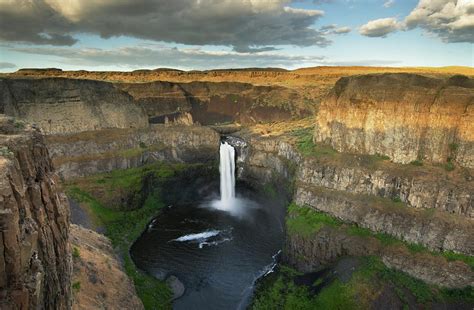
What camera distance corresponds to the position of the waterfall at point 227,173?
167 feet

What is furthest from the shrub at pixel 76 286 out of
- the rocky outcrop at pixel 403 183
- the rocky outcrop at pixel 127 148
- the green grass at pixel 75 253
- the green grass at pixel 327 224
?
the rocky outcrop at pixel 127 148

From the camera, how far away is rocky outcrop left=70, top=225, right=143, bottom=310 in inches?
827

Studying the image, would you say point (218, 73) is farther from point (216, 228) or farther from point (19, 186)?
point (19, 186)

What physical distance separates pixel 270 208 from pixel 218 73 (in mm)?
73918

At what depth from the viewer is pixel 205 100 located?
7662 cm

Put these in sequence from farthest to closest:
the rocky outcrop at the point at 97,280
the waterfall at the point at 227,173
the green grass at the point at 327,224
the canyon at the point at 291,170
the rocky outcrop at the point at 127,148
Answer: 1. the waterfall at the point at 227,173
2. the rocky outcrop at the point at 127,148
3. the green grass at the point at 327,224
4. the rocky outcrop at the point at 97,280
5. the canyon at the point at 291,170

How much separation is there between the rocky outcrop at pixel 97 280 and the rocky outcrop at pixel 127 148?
63.2 feet

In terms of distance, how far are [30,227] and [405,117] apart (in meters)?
29.9

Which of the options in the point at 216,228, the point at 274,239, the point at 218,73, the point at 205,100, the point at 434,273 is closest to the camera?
the point at 434,273

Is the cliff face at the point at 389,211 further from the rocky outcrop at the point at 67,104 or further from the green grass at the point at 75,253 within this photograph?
the rocky outcrop at the point at 67,104

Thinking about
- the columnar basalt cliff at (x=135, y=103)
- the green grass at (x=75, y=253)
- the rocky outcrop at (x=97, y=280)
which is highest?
the columnar basalt cliff at (x=135, y=103)

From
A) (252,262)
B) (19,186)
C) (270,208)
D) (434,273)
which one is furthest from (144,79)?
(19,186)

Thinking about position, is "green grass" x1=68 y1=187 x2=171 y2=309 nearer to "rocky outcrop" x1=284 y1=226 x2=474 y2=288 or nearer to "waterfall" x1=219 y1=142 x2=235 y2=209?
"waterfall" x1=219 y1=142 x2=235 y2=209

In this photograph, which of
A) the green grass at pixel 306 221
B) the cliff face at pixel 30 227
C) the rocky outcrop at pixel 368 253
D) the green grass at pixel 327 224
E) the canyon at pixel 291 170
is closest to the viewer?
the cliff face at pixel 30 227
